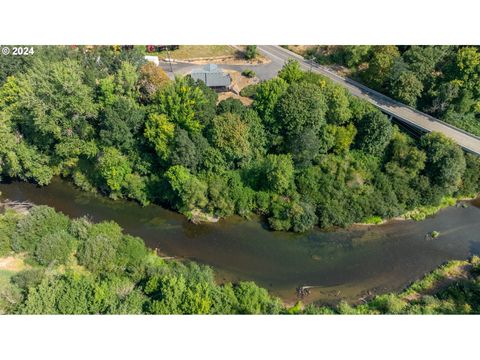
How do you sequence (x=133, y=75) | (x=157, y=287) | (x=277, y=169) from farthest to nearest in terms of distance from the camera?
1. (x=133, y=75)
2. (x=277, y=169)
3. (x=157, y=287)

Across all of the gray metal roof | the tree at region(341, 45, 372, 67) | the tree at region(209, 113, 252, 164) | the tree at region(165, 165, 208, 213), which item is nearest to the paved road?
the tree at region(341, 45, 372, 67)

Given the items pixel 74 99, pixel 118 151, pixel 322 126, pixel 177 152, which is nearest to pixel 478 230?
pixel 322 126

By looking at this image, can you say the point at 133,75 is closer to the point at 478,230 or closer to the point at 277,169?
the point at 277,169

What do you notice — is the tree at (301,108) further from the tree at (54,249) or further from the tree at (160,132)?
the tree at (54,249)

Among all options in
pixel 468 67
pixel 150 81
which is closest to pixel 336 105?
pixel 468 67

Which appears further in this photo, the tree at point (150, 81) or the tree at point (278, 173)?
the tree at point (150, 81)

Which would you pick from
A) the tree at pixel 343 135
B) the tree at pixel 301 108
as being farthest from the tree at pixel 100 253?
the tree at pixel 343 135

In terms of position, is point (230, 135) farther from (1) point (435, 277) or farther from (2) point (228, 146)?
(1) point (435, 277)
